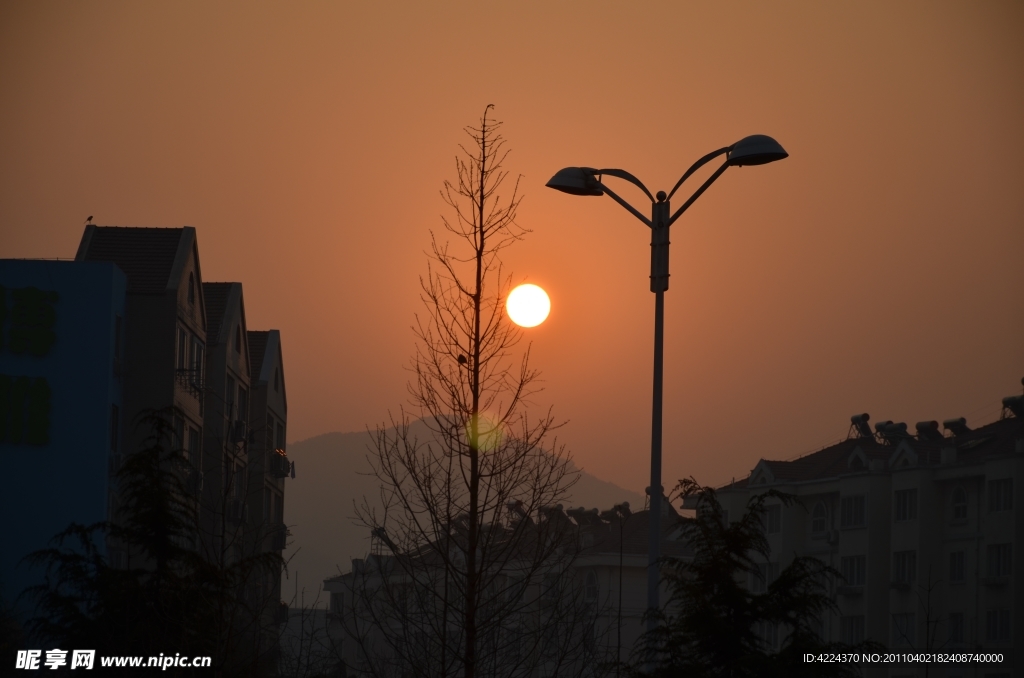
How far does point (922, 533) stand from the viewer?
5981cm

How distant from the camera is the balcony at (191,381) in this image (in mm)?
38844

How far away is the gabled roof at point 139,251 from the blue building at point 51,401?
272 cm

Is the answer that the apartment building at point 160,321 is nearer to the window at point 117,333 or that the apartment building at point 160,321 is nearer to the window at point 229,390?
the window at point 117,333

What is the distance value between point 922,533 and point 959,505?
214cm

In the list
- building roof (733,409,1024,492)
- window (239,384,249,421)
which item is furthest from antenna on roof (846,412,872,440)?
window (239,384,249,421)

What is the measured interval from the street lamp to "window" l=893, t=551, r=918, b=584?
4908cm

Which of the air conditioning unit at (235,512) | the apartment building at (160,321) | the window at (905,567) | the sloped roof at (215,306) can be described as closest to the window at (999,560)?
the window at (905,567)

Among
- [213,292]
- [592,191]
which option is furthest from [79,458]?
[592,191]

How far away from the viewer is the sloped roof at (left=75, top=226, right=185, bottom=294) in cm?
3816

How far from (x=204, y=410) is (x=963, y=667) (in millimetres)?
35523

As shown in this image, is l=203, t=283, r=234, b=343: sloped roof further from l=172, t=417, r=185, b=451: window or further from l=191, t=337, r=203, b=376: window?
l=172, t=417, r=185, b=451: window

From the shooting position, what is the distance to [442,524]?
1229cm

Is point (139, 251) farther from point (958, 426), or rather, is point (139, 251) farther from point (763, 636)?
point (958, 426)

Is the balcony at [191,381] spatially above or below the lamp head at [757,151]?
above
